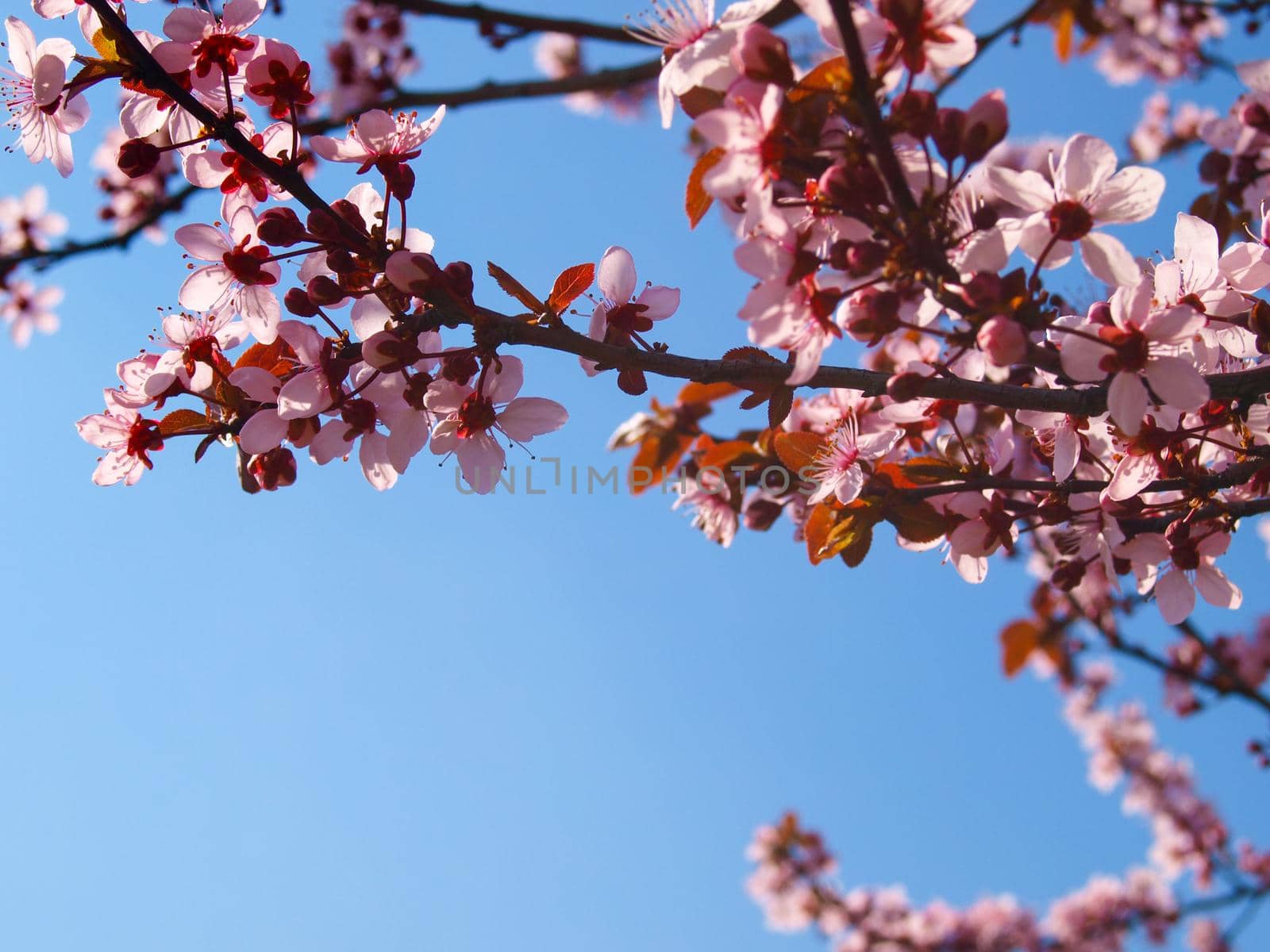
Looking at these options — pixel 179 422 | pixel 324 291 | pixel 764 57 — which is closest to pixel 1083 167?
pixel 764 57

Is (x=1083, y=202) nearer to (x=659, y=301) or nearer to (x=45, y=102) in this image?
(x=659, y=301)

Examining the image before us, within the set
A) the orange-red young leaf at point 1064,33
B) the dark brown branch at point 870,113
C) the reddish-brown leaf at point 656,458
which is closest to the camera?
the dark brown branch at point 870,113

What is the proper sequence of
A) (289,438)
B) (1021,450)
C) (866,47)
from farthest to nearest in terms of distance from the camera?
1. (1021,450)
2. (289,438)
3. (866,47)

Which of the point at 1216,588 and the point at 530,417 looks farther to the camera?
the point at 1216,588

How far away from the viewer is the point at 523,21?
3654 millimetres

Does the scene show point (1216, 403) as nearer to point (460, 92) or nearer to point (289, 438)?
A: point (289, 438)

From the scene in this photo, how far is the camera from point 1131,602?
15.3ft

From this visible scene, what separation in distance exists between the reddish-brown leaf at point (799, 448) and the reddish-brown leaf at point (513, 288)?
24.2 inches

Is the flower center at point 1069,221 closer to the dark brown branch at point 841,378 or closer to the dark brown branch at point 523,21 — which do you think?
the dark brown branch at point 841,378

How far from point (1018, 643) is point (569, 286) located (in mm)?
3278

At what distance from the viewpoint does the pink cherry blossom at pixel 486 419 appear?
1.65 m

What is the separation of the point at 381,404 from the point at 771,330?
28.1 inches

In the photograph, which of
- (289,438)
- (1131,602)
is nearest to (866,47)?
(289,438)

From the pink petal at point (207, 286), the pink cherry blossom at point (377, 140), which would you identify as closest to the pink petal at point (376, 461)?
the pink petal at point (207, 286)
